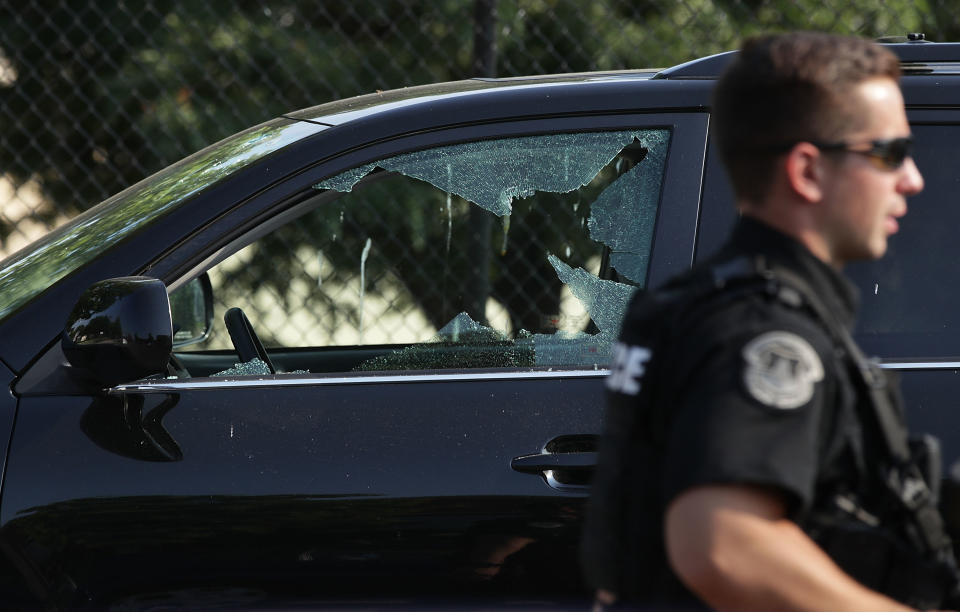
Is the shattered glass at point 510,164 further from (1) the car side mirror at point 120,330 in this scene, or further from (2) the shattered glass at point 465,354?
(1) the car side mirror at point 120,330

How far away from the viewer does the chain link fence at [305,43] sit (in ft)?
15.7

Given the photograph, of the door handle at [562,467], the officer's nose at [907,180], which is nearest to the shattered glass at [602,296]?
the door handle at [562,467]

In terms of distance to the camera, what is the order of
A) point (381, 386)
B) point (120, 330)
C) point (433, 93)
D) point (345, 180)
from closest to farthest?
1. point (120, 330)
2. point (381, 386)
3. point (345, 180)
4. point (433, 93)

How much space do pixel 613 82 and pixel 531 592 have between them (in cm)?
98

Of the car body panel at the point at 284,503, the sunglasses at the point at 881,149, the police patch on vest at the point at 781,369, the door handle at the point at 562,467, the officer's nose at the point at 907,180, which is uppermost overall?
the sunglasses at the point at 881,149

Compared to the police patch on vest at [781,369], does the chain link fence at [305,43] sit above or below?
above

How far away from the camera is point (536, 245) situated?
370 cm

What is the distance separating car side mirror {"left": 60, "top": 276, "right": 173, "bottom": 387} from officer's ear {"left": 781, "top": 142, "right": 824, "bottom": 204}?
1187 millimetres

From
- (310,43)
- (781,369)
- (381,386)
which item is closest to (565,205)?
(381,386)

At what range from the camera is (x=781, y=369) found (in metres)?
1.07

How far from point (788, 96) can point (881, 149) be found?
112 mm

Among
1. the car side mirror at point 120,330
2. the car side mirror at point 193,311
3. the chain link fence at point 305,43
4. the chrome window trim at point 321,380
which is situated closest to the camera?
the car side mirror at point 120,330

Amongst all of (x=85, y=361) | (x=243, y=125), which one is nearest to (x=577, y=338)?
(x=85, y=361)

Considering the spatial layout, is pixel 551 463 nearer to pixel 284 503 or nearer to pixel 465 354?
pixel 465 354
